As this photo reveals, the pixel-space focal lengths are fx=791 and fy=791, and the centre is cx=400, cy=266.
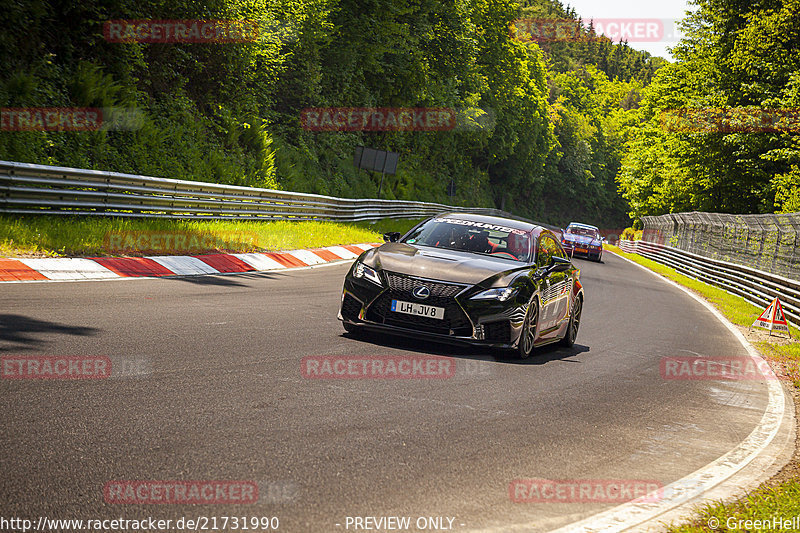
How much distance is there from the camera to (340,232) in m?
25.5

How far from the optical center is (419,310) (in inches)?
307

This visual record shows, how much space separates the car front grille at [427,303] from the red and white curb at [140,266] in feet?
15.7

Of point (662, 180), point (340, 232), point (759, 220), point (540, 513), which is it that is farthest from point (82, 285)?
point (662, 180)

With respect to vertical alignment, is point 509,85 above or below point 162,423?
above

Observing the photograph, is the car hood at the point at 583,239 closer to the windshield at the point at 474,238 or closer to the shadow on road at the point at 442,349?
the windshield at the point at 474,238

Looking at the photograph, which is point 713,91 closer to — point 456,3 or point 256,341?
point 456,3

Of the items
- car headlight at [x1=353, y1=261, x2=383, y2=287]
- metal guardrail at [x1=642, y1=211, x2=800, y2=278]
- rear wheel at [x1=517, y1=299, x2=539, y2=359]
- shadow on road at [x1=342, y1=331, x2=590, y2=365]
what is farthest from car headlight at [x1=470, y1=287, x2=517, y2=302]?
metal guardrail at [x1=642, y1=211, x2=800, y2=278]

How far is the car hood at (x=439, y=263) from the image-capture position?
26.2ft

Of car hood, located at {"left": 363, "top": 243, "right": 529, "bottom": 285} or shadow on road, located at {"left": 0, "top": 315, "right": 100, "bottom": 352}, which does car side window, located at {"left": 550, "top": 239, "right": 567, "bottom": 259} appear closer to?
car hood, located at {"left": 363, "top": 243, "right": 529, "bottom": 285}

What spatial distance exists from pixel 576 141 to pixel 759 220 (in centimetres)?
8297

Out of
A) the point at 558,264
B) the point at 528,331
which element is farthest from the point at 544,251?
the point at 528,331

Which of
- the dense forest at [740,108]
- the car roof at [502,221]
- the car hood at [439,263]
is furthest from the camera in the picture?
the dense forest at [740,108]

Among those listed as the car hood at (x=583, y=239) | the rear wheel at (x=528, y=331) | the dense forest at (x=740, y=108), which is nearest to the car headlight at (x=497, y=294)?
the rear wheel at (x=528, y=331)

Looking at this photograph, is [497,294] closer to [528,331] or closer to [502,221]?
[528,331]
